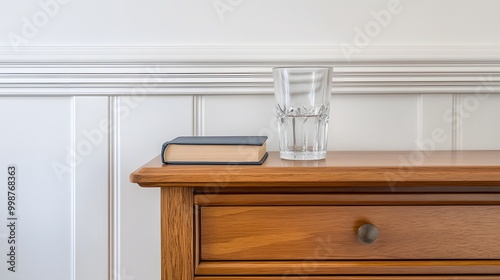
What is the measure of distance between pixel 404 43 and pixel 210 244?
1.98 ft

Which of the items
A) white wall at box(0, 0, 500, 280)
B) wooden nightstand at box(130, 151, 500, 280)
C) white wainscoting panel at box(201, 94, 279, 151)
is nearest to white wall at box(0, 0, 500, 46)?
white wall at box(0, 0, 500, 280)

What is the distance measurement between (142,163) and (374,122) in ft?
1.60

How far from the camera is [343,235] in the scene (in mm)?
613

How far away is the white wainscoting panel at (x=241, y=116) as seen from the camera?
0.96 m

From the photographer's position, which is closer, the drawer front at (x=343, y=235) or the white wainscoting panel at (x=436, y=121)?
the drawer front at (x=343, y=235)

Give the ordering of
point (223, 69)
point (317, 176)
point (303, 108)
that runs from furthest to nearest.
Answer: point (223, 69), point (303, 108), point (317, 176)

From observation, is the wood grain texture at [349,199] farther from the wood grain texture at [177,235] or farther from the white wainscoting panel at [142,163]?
the white wainscoting panel at [142,163]

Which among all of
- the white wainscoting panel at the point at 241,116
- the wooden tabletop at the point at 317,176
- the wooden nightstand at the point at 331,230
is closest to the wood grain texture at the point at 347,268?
the wooden nightstand at the point at 331,230

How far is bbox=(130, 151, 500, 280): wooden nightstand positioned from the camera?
0.61m

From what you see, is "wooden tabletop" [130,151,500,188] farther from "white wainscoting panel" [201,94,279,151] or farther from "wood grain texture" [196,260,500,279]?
"white wainscoting panel" [201,94,279,151]

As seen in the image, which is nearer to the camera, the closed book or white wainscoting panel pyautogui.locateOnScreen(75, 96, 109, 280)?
the closed book

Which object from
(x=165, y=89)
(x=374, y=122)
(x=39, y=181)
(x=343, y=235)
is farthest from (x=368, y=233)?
(x=39, y=181)

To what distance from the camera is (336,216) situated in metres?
0.62

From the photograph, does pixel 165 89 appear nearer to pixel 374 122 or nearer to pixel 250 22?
pixel 250 22
